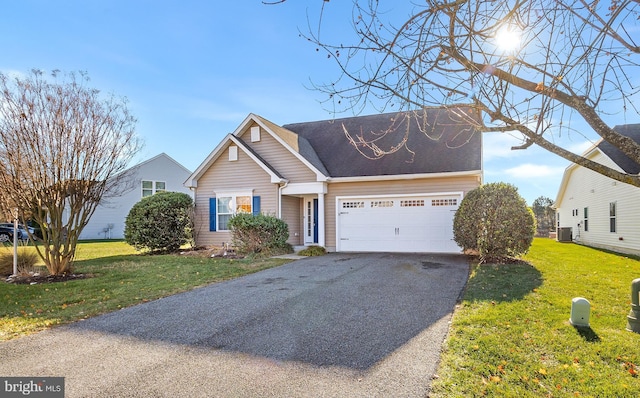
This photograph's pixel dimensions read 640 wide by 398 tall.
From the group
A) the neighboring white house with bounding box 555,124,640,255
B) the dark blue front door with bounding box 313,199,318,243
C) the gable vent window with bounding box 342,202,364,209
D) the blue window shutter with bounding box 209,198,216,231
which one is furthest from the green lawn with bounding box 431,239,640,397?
the blue window shutter with bounding box 209,198,216,231

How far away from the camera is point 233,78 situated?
1181 centimetres

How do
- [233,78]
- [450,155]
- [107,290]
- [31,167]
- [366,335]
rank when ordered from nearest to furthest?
[366,335] → [107,290] → [31,167] → [233,78] → [450,155]

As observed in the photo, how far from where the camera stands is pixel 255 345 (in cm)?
426

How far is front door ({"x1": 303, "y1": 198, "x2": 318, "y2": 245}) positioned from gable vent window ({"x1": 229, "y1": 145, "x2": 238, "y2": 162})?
142 inches

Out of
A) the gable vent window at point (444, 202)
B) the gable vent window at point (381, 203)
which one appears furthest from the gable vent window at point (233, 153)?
the gable vent window at point (444, 202)

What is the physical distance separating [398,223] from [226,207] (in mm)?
7407

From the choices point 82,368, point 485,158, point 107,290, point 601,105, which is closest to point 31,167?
point 107,290

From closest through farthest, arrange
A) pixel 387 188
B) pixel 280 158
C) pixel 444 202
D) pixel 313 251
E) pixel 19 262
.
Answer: pixel 19 262 → pixel 444 202 → pixel 313 251 → pixel 387 188 → pixel 280 158

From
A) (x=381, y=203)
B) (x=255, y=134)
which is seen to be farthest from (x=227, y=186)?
(x=381, y=203)

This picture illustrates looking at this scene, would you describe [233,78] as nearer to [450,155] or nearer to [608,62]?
[450,155]

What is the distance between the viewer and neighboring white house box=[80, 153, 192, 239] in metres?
25.6

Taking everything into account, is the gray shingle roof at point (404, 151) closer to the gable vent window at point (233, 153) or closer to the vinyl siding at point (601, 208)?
the gable vent window at point (233, 153)

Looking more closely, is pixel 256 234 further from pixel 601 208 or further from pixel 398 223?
pixel 601 208

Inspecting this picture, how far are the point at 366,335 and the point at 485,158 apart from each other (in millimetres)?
12354
